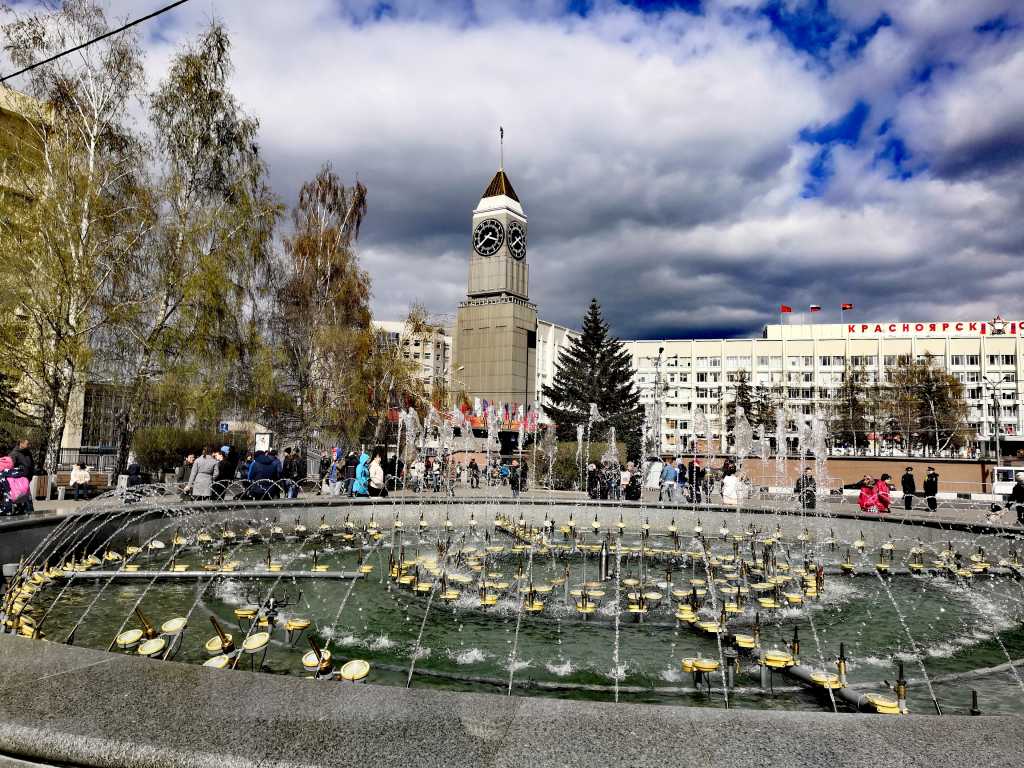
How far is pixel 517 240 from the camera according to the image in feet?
245

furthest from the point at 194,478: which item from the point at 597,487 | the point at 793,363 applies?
the point at 793,363

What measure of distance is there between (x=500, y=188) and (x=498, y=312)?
1536 cm

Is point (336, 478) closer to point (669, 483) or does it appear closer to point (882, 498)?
point (669, 483)

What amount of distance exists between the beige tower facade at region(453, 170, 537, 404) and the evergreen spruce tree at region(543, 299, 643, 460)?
49.6 ft

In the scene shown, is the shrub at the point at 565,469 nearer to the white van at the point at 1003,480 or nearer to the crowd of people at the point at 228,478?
the crowd of people at the point at 228,478

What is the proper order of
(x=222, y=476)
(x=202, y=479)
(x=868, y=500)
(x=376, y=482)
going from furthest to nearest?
(x=376, y=482) < (x=868, y=500) < (x=222, y=476) < (x=202, y=479)

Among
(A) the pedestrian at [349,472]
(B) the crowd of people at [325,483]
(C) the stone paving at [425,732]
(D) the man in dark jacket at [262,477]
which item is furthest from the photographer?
(A) the pedestrian at [349,472]

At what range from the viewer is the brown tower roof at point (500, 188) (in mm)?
75688

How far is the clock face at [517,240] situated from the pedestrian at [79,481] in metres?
58.7

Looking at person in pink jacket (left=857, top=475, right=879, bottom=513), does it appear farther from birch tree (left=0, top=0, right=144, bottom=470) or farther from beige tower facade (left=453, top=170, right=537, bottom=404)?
beige tower facade (left=453, top=170, right=537, bottom=404)

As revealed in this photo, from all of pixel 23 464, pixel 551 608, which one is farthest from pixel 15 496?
pixel 551 608

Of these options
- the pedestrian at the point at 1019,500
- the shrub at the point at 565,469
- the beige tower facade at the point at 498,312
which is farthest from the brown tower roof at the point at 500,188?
the pedestrian at the point at 1019,500

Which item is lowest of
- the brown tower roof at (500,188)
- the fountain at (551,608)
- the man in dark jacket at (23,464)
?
the fountain at (551,608)

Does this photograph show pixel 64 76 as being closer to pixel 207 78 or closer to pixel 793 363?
pixel 207 78
